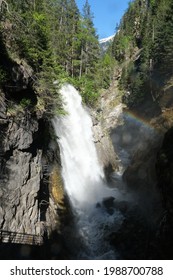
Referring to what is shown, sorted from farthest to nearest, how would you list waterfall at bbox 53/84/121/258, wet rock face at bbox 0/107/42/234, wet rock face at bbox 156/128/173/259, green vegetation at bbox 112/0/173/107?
green vegetation at bbox 112/0/173/107, waterfall at bbox 53/84/121/258, wet rock face at bbox 156/128/173/259, wet rock face at bbox 0/107/42/234

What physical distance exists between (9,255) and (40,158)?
282 inches

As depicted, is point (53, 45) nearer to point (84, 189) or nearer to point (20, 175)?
point (84, 189)

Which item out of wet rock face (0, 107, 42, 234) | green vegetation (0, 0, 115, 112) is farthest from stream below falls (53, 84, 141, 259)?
wet rock face (0, 107, 42, 234)

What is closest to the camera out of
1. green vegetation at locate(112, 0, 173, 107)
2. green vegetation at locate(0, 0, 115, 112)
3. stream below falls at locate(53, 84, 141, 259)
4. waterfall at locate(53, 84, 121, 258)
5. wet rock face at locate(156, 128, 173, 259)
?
wet rock face at locate(156, 128, 173, 259)

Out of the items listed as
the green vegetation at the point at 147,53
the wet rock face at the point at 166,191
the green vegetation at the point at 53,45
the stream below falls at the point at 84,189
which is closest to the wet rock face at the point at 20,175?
the green vegetation at the point at 53,45

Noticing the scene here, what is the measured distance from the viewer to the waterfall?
22.0 metres

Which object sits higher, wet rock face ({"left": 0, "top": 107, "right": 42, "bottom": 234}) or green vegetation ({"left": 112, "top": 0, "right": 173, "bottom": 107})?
green vegetation ({"left": 112, "top": 0, "right": 173, "bottom": 107})

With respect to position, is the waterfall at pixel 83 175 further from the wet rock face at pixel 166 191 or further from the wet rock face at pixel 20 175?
the wet rock face at pixel 20 175

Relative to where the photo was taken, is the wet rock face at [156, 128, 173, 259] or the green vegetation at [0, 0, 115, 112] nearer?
the wet rock face at [156, 128, 173, 259]

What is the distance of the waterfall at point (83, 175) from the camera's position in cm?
2203

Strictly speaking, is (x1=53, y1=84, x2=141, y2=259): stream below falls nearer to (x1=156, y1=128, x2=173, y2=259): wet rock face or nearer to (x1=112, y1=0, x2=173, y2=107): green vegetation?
(x1=156, y1=128, x2=173, y2=259): wet rock face

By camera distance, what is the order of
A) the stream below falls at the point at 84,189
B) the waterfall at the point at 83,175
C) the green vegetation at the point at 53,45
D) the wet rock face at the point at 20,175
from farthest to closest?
the waterfall at the point at 83,175 < the stream below falls at the point at 84,189 < the green vegetation at the point at 53,45 < the wet rock face at the point at 20,175

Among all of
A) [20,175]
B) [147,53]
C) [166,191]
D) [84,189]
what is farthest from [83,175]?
[147,53]

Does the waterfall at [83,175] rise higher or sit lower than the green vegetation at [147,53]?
lower
